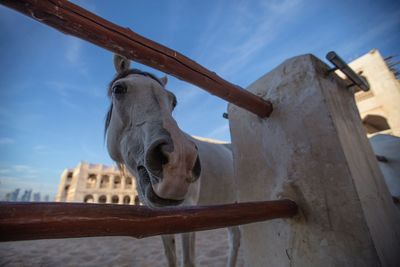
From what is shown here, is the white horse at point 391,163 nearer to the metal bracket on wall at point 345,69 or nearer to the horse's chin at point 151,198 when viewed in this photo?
the metal bracket on wall at point 345,69

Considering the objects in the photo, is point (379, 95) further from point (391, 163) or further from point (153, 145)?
point (153, 145)

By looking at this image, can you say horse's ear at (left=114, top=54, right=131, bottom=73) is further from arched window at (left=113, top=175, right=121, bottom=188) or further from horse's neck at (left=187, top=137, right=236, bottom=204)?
arched window at (left=113, top=175, right=121, bottom=188)

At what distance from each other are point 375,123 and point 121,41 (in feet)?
56.2

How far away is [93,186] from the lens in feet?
73.6

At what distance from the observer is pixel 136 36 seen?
0.67 meters

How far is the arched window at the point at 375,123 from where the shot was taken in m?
11.3

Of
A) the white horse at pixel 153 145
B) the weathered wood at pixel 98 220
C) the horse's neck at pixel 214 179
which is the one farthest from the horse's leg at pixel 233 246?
the weathered wood at pixel 98 220

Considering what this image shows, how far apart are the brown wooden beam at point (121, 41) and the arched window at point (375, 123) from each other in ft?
49.2

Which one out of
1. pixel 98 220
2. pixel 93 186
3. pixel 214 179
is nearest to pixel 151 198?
pixel 98 220

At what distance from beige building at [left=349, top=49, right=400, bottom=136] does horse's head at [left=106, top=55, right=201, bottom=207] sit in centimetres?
1350

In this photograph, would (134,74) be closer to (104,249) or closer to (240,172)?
(240,172)

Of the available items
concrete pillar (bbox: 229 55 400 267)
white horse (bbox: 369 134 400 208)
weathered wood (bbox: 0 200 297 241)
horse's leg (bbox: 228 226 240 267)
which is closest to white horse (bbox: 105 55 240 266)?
weathered wood (bbox: 0 200 297 241)

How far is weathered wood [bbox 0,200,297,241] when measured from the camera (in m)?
0.32

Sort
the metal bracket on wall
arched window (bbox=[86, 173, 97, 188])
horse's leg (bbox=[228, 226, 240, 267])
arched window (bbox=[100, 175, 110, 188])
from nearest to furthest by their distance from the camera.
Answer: the metal bracket on wall < horse's leg (bbox=[228, 226, 240, 267]) < arched window (bbox=[86, 173, 97, 188]) < arched window (bbox=[100, 175, 110, 188])
